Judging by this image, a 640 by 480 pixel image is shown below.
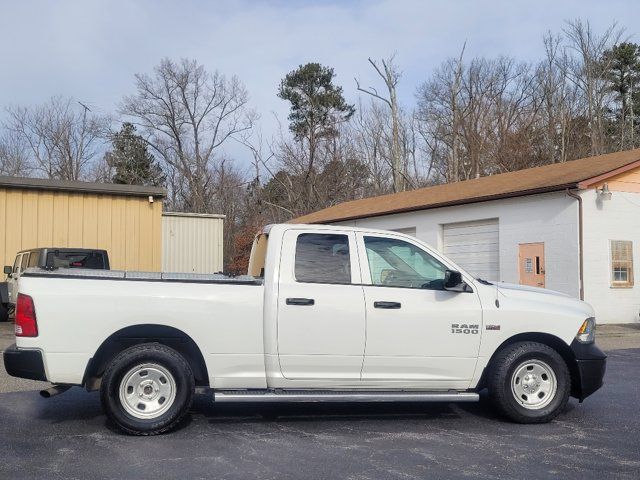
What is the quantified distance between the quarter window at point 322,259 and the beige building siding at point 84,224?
14763mm

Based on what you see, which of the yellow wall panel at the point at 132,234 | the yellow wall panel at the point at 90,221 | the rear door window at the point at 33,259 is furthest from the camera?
the yellow wall panel at the point at 132,234

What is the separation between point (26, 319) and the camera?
6258mm

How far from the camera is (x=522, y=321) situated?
6965 millimetres

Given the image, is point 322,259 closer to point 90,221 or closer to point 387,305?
point 387,305

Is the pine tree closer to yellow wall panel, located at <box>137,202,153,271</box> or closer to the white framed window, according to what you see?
yellow wall panel, located at <box>137,202,153,271</box>

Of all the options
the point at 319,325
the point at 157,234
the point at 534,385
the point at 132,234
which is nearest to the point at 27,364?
the point at 319,325

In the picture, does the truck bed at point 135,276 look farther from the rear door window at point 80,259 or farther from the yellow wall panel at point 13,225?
the yellow wall panel at point 13,225

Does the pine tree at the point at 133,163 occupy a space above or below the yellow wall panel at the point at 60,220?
above

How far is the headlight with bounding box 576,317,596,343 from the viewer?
708 centimetres

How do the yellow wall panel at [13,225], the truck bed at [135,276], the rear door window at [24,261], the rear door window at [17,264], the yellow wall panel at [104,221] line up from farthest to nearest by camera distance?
the yellow wall panel at [104,221] → the yellow wall panel at [13,225] → the rear door window at [17,264] → the rear door window at [24,261] → the truck bed at [135,276]

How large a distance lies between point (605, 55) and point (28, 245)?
1402 inches

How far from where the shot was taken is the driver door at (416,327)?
6723mm

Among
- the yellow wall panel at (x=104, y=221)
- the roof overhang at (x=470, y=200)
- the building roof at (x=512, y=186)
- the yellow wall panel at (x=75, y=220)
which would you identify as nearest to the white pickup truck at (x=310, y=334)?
the roof overhang at (x=470, y=200)

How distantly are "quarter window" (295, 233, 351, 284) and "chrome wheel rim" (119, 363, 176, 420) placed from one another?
1554mm
